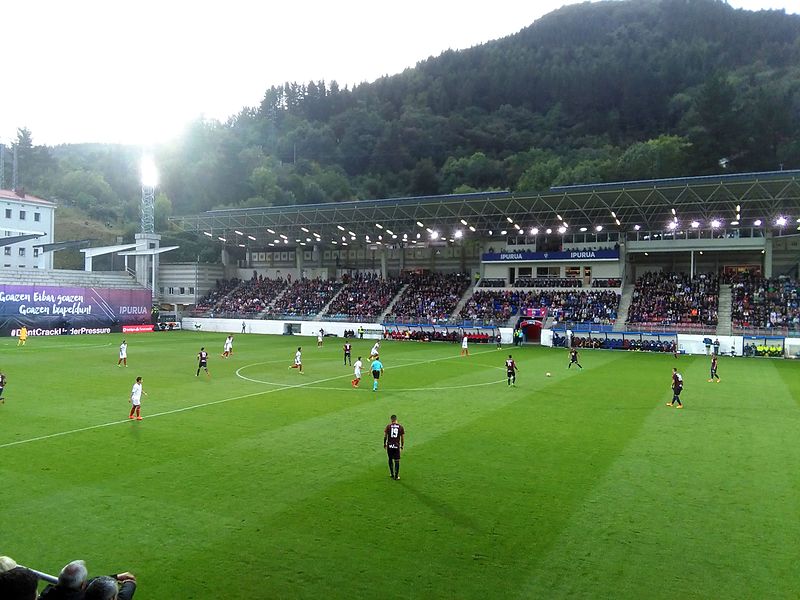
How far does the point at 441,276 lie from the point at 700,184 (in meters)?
Answer: 29.4

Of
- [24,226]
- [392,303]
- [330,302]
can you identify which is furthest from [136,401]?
[24,226]

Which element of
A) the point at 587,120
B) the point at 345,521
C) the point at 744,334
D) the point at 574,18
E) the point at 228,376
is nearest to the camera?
the point at 345,521

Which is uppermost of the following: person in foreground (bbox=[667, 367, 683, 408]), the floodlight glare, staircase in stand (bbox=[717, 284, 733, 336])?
the floodlight glare

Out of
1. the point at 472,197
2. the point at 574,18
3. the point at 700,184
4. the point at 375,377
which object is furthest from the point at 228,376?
the point at 574,18

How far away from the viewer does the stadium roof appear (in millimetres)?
47125

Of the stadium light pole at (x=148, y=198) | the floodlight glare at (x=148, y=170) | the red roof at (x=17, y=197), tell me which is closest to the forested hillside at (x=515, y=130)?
the red roof at (x=17, y=197)

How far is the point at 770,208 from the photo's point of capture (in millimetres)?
50000

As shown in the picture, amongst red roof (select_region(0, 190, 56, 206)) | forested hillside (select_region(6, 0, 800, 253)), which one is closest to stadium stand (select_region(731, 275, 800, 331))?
forested hillside (select_region(6, 0, 800, 253))

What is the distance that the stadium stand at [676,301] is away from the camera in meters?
48.3

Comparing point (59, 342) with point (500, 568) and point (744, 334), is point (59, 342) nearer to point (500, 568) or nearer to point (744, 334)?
point (500, 568)

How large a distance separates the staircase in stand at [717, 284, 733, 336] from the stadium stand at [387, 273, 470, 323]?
23781 millimetres

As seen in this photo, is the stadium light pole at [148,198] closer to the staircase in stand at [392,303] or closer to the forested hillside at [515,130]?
the staircase in stand at [392,303]

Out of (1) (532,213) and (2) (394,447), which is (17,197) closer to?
(1) (532,213)

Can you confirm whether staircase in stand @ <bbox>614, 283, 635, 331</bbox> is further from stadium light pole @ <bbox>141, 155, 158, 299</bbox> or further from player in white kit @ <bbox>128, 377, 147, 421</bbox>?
stadium light pole @ <bbox>141, 155, 158, 299</bbox>
